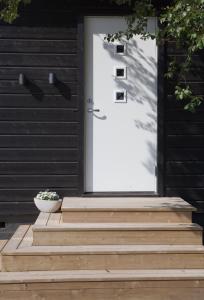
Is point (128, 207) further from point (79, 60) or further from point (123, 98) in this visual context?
point (79, 60)

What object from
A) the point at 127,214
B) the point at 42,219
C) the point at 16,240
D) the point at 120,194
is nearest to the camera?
the point at 16,240

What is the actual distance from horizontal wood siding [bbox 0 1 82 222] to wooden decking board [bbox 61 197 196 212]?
0.40 metres

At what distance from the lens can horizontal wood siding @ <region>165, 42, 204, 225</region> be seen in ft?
18.7

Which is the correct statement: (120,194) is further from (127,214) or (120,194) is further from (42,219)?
(42,219)

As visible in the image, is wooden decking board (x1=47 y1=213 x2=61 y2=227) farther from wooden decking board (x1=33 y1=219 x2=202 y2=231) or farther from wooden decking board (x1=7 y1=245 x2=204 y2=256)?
wooden decking board (x1=7 y1=245 x2=204 y2=256)

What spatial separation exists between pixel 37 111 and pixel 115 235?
174 centimetres

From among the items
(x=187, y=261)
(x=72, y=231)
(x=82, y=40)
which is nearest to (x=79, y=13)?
(x=82, y=40)

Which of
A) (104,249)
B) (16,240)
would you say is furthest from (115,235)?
(16,240)

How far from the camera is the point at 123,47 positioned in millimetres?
5703

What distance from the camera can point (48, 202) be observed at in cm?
534

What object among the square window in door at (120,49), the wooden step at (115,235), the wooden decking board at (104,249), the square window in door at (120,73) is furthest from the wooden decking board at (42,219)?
the square window in door at (120,49)

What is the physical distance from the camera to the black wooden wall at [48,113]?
5613 mm

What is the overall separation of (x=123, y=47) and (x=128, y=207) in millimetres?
1813

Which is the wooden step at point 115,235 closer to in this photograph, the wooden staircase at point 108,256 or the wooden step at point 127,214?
the wooden staircase at point 108,256
